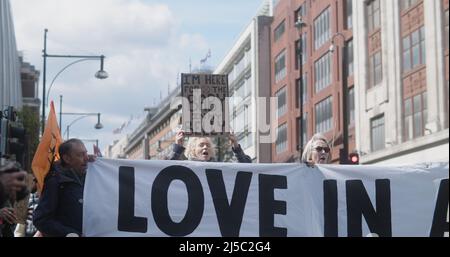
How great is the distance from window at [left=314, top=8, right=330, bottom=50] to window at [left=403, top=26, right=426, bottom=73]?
517 inches

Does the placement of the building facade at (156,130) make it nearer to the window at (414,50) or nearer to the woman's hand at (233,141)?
the window at (414,50)

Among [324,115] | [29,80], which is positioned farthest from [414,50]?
[29,80]

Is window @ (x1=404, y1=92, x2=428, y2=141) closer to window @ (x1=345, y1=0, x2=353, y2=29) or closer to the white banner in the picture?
window @ (x1=345, y1=0, x2=353, y2=29)

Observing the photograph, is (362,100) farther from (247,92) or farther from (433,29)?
(247,92)

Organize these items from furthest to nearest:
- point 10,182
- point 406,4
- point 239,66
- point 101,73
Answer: point 239,66 < point 406,4 < point 101,73 < point 10,182

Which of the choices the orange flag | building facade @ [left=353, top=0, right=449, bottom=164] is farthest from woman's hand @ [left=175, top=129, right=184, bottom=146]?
building facade @ [left=353, top=0, right=449, bottom=164]

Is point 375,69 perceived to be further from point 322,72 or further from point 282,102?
point 282,102

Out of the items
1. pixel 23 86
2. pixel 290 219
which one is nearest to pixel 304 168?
pixel 290 219

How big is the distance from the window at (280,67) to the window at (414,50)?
2501 centimetres

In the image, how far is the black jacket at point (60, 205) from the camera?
5945 mm

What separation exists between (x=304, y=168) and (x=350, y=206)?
502mm

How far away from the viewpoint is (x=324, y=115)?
170 ft

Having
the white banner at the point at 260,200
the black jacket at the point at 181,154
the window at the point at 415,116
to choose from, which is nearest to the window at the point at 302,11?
the window at the point at 415,116

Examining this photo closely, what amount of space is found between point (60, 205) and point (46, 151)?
1444mm
